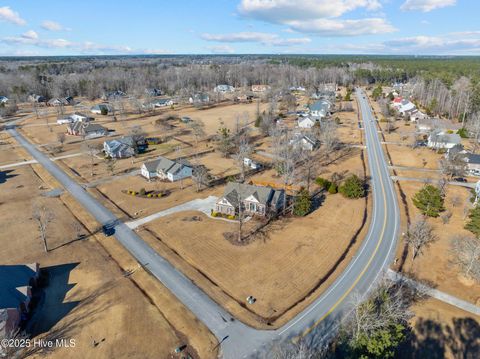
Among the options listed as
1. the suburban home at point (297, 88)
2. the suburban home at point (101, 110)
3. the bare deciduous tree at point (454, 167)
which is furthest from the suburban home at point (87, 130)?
the suburban home at point (297, 88)

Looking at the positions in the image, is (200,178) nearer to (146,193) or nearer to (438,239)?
(146,193)

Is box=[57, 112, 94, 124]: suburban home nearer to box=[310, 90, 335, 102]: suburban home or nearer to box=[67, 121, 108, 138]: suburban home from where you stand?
box=[67, 121, 108, 138]: suburban home

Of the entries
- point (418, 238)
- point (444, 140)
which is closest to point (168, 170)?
point (418, 238)

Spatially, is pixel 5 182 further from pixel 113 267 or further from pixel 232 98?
pixel 232 98

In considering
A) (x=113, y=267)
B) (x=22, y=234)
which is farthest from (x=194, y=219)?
(x=22, y=234)

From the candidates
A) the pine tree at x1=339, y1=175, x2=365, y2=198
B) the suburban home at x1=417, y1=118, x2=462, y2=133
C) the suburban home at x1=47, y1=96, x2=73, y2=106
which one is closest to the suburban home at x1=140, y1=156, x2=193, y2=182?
the pine tree at x1=339, y1=175, x2=365, y2=198

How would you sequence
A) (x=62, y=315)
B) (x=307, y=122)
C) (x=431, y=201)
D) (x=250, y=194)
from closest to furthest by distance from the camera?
(x=62, y=315) < (x=431, y=201) < (x=250, y=194) < (x=307, y=122)
